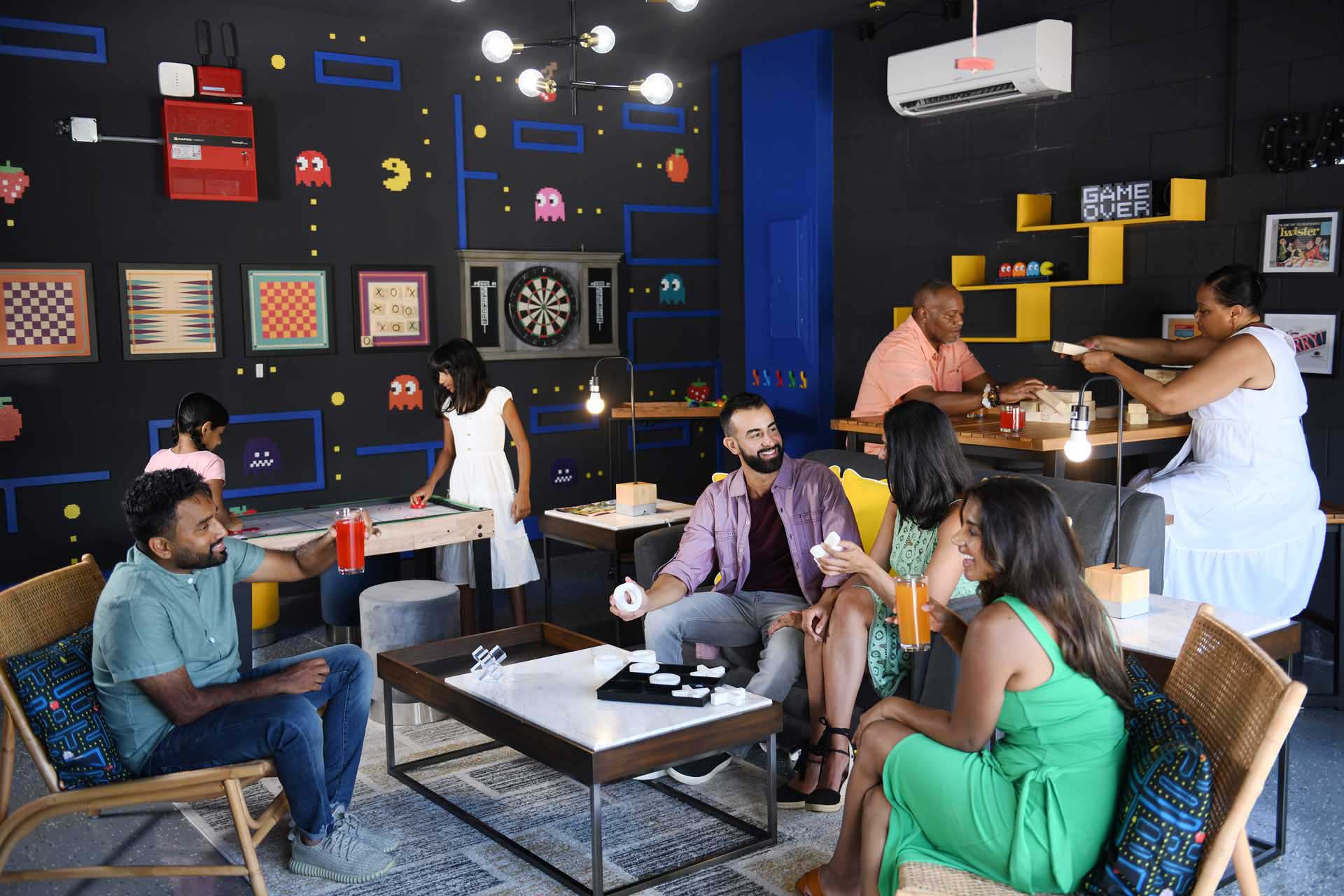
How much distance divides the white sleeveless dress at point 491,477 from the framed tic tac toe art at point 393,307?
1.66 meters

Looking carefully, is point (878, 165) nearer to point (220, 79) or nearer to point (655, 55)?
point (655, 55)

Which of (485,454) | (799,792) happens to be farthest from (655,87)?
(799,792)

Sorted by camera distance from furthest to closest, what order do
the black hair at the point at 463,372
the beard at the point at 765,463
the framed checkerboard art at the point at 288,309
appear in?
the framed checkerboard art at the point at 288,309 → the black hair at the point at 463,372 → the beard at the point at 765,463

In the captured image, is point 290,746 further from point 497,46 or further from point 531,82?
point 531,82

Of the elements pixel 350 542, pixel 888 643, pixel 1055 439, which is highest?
pixel 1055 439

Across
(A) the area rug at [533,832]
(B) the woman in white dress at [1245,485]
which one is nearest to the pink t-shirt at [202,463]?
(A) the area rug at [533,832]

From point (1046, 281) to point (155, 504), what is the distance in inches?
184

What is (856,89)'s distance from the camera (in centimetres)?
738

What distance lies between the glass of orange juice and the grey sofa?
2.14ft

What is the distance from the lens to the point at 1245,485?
15.4ft

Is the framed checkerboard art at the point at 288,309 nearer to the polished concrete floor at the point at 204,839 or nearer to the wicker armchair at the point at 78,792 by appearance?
the polished concrete floor at the point at 204,839

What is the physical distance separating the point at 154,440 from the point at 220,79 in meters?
1.87

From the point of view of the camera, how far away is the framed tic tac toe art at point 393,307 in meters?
6.91

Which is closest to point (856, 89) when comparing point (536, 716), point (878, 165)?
point (878, 165)
